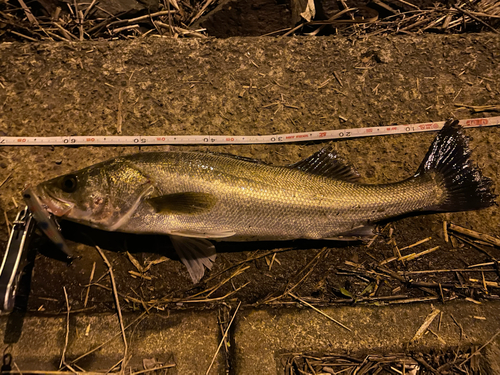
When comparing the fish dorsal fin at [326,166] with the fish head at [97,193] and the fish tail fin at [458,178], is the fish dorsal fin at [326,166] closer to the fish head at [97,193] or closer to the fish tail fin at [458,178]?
the fish tail fin at [458,178]

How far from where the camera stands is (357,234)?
261 cm

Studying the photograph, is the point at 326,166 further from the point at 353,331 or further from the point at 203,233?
the point at 353,331

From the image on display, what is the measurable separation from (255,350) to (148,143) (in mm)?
2195

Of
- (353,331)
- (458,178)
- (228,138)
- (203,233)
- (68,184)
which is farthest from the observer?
(228,138)

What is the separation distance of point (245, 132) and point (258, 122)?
6.9 inches

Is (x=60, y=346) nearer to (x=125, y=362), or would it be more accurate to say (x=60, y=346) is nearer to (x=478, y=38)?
(x=125, y=362)

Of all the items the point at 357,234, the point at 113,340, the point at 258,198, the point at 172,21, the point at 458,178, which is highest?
the point at 172,21

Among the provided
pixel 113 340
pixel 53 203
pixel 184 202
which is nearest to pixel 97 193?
pixel 53 203

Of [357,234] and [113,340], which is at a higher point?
[357,234]

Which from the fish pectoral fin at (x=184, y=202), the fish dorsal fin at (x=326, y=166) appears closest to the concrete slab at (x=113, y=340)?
the fish pectoral fin at (x=184, y=202)

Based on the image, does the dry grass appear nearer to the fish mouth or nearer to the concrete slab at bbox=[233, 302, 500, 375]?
the fish mouth

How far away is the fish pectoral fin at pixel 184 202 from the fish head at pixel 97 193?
15cm

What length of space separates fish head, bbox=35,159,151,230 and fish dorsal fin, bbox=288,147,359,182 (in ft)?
4.54

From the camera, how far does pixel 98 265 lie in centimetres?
274
